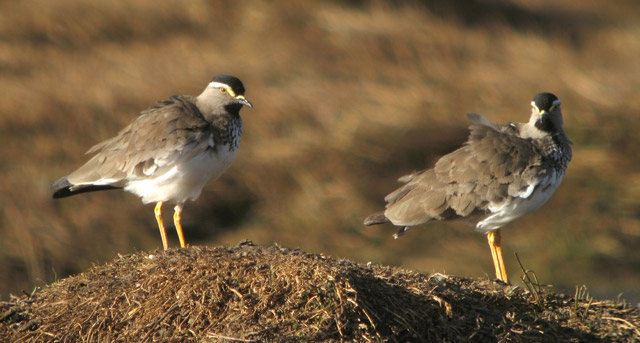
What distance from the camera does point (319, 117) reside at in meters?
13.8

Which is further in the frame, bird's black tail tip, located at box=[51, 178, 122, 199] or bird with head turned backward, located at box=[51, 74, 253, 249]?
bird's black tail tip, located at box=[51, 178, 122, 199]

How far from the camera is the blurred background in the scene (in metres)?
12.0

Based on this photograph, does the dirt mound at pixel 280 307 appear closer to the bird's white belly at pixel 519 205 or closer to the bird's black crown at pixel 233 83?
the bird's white belly at pixel 519 205

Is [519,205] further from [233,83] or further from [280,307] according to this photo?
[280,307]

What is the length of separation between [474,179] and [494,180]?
0.62 feet

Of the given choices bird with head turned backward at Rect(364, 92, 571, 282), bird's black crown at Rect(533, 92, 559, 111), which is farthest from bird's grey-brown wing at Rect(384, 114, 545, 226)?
bird's black crown at Rect(533, 92, 559, 111)

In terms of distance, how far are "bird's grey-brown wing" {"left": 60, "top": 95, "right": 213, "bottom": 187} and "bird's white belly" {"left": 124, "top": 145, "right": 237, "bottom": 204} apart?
93 millimetres

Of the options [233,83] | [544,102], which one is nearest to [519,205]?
[544,102]

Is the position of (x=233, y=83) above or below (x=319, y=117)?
below

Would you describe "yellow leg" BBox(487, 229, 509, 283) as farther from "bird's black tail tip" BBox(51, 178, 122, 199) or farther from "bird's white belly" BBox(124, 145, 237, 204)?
"bird's black tail tip" BBox(51, 178, 122, 199)

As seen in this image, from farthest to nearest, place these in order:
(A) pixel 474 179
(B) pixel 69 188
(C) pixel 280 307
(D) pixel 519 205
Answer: (B) pixel 69 188, (A) pixel 474 179, (D) pixel 519 205, (C) pixel 280 307

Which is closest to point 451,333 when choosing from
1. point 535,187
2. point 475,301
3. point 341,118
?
point 475,301

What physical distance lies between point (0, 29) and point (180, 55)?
3.17 m

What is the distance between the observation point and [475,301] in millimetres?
5961
